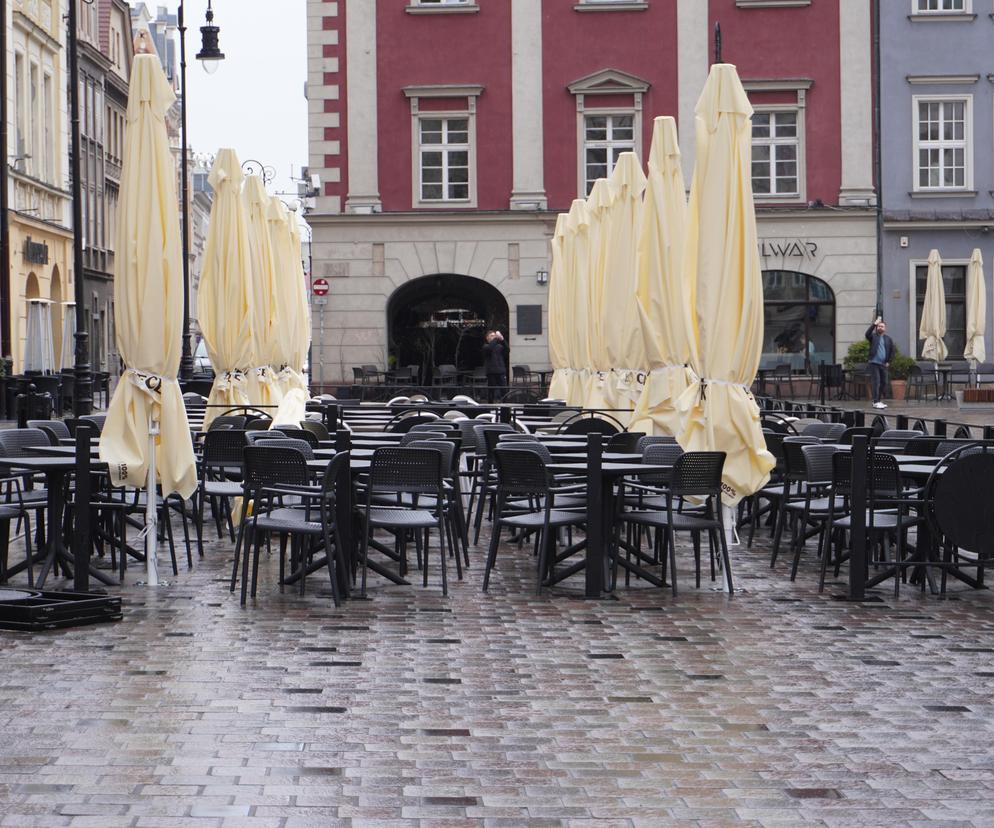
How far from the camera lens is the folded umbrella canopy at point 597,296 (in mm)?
19391

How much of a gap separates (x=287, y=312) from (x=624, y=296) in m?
4.90

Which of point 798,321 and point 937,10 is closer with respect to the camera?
point 798,321

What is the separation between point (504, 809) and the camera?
228 inches

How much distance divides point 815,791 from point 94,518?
8.00 metres

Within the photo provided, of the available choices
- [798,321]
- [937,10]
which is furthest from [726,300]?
[937,10]

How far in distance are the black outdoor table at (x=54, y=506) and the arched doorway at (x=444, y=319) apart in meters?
26.5

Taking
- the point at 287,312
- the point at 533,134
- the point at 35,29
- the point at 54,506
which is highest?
the point at 35,29

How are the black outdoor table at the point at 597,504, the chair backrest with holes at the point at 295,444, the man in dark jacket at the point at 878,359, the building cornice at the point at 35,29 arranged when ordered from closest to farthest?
the black outdoor table at the point at 597,504 → the chair backrest with holes at the point at 295,444 → the man in dark jacket at the point at 878,359 → the building cornice at the point at 35,29

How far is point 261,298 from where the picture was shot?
760 inches

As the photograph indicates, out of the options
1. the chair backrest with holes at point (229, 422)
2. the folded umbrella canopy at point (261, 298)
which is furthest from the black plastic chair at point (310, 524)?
the folded umbrella canopy at point (261, 298)

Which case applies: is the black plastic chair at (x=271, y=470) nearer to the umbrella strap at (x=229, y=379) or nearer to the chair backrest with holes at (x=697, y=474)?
the chair backrest with holes at (x=697, y=474)

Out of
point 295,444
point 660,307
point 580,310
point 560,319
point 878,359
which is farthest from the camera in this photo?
point 878,359

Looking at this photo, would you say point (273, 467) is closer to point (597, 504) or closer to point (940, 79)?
point (597, 504)

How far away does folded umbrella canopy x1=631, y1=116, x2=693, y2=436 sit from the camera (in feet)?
49.0
